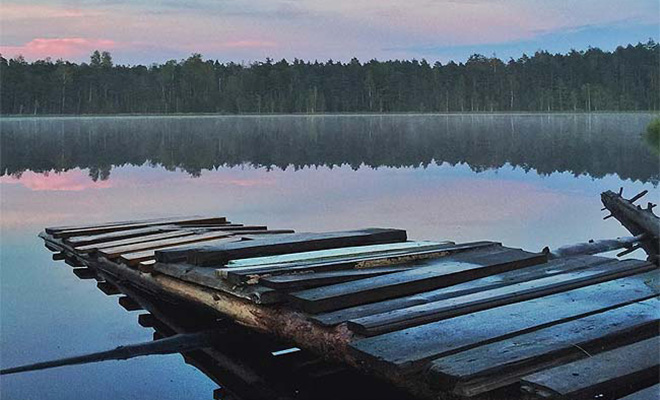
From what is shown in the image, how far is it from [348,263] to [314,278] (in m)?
0.59

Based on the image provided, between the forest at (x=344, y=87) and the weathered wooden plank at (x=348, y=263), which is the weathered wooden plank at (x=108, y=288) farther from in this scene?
the forest at (x=344, y=87)

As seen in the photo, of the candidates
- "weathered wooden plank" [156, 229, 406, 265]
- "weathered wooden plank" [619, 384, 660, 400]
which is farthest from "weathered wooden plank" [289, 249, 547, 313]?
"weathered wooden plank" [619, 384, 660, 400]

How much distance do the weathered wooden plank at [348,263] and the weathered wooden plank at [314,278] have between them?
0.35 feet

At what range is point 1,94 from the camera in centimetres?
10550

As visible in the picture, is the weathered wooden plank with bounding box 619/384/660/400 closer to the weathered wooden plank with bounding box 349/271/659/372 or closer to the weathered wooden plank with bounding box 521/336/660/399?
the weathered wooden plank with bounding box 521/336/660/399

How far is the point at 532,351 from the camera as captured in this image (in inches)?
146

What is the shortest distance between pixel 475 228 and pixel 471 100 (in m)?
104

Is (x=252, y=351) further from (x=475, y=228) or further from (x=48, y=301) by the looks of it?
(x=475, y=228)

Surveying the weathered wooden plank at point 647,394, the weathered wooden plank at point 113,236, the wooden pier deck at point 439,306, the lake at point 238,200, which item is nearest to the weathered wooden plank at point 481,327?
the wooden pier deck at point 439,306

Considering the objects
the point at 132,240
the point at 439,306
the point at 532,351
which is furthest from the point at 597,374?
the point at 132,240

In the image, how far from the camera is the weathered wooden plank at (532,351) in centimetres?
345

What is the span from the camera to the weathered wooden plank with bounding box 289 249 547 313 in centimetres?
471

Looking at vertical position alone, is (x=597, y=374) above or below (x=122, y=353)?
above

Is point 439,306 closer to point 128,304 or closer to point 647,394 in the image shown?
point 647,394
